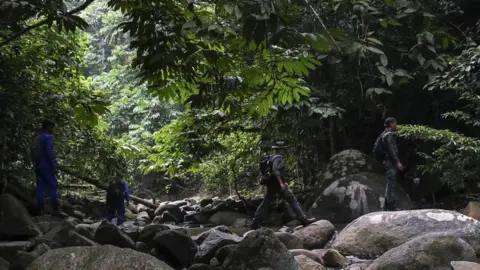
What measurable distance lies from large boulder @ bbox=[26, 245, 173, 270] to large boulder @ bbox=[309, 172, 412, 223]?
6617 mm

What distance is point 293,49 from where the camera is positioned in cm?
431

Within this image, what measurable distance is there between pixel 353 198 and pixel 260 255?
17.5ft

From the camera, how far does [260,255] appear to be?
5188 millimetres

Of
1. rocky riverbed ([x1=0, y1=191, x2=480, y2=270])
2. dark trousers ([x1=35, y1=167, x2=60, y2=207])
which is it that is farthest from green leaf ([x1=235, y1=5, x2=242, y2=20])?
dark trousers ([x1=35, y1=167, x2=60, y2=207])

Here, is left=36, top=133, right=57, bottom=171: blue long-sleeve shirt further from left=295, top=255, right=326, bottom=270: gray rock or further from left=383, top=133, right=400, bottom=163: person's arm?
left=383, top=133, right=400, bottom=163: person's arm

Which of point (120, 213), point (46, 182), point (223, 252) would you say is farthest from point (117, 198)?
point (223, 252)

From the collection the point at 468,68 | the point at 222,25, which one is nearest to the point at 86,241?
the point at 222,25

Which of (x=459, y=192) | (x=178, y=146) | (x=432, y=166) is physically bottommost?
(x=459, y=192)

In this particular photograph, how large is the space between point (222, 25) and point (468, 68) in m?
5.66

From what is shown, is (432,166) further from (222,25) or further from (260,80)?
(222,25)

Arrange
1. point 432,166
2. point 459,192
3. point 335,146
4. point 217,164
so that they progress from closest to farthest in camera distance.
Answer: point 432,166
point 459,192
point 335,146
point 217,164

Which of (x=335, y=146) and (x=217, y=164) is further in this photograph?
(x=217, y=164)

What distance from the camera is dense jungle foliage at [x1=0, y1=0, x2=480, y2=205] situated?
421cm

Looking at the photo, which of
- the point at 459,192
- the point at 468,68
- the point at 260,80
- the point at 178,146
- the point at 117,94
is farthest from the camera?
the point at 117,94
